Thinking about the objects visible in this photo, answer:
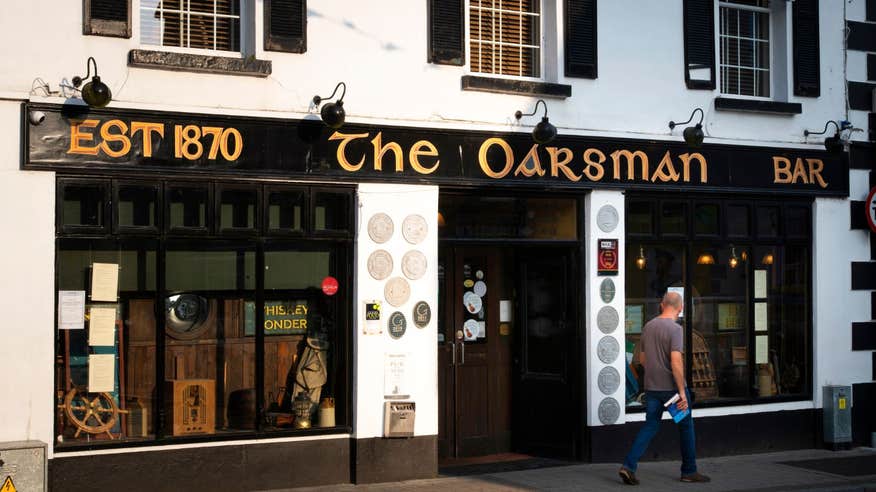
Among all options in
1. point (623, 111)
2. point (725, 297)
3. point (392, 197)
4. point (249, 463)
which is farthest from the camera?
point (725, 297)

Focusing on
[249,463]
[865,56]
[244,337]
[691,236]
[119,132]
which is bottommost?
[249,463]

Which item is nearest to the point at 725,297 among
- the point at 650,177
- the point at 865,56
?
the point at 650,177

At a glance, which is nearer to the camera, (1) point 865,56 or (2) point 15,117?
(2) point 15,117

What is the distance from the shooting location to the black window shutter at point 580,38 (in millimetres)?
12555

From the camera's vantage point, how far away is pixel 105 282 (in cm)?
1032

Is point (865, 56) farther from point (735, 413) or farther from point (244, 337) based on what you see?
point (244, 337)

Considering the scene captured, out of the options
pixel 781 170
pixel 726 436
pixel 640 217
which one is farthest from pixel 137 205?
pixel 781 170

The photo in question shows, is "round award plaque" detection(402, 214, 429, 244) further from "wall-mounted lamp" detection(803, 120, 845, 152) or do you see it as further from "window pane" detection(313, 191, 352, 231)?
"wall-mounted lamp" detection(803, 120, 845, 152)

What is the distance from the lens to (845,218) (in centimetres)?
1425

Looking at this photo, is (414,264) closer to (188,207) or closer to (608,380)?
(188,207)

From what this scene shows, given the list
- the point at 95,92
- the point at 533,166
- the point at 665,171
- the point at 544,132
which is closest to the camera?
the point at 95,92

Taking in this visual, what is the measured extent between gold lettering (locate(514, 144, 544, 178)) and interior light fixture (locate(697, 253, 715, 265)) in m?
2.58

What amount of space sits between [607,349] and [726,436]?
2083 mm

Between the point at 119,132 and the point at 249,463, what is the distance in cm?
345
